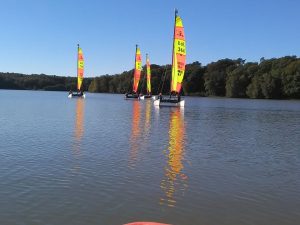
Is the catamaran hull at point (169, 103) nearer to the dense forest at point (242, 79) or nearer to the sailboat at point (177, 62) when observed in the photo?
the sailboat at point (177, 62)

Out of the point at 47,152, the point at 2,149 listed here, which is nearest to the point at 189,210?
the point at 47,152

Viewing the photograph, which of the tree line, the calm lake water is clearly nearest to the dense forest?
the tree line

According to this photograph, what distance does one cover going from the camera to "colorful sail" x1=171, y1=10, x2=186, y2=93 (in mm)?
56963

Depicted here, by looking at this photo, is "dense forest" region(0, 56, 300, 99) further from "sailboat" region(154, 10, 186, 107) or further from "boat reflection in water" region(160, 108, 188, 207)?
"boat reflection in water" region(160, 108, 188, 207)

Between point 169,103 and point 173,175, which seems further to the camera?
point 169,103

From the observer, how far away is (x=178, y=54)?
5838 centimetres

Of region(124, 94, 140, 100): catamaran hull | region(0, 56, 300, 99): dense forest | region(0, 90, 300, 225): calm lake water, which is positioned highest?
region(0, 56, 300, 99): dense forest

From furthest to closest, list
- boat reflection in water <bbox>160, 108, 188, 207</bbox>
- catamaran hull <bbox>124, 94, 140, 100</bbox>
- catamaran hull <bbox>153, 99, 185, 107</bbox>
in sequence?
catamaran hull <bbox>124, 94, 140, 100</bbox> < catamaran hull <bbox>153, 99, 185, 107</bbox> < boat reflection in water <bbox>160, 108, 188, 207</bbox>

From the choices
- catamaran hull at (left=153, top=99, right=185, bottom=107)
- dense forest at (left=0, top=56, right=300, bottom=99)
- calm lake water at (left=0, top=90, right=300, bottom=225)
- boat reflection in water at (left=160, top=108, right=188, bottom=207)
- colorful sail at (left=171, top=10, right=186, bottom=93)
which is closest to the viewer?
calm lake water at (left=0, top=90, right=300, bottom=225)

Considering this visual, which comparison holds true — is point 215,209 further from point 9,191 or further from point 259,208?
point 9,191

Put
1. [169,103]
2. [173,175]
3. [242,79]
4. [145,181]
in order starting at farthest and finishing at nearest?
[242,79]
[169,103]
[173,175]
[145,181]

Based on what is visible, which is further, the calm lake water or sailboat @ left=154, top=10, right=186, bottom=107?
sailboat @ left=154, top=10, right=186, bottom=107

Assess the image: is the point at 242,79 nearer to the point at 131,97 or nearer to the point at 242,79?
the point at 242,79

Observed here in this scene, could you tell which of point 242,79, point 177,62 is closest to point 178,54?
point 177,62
